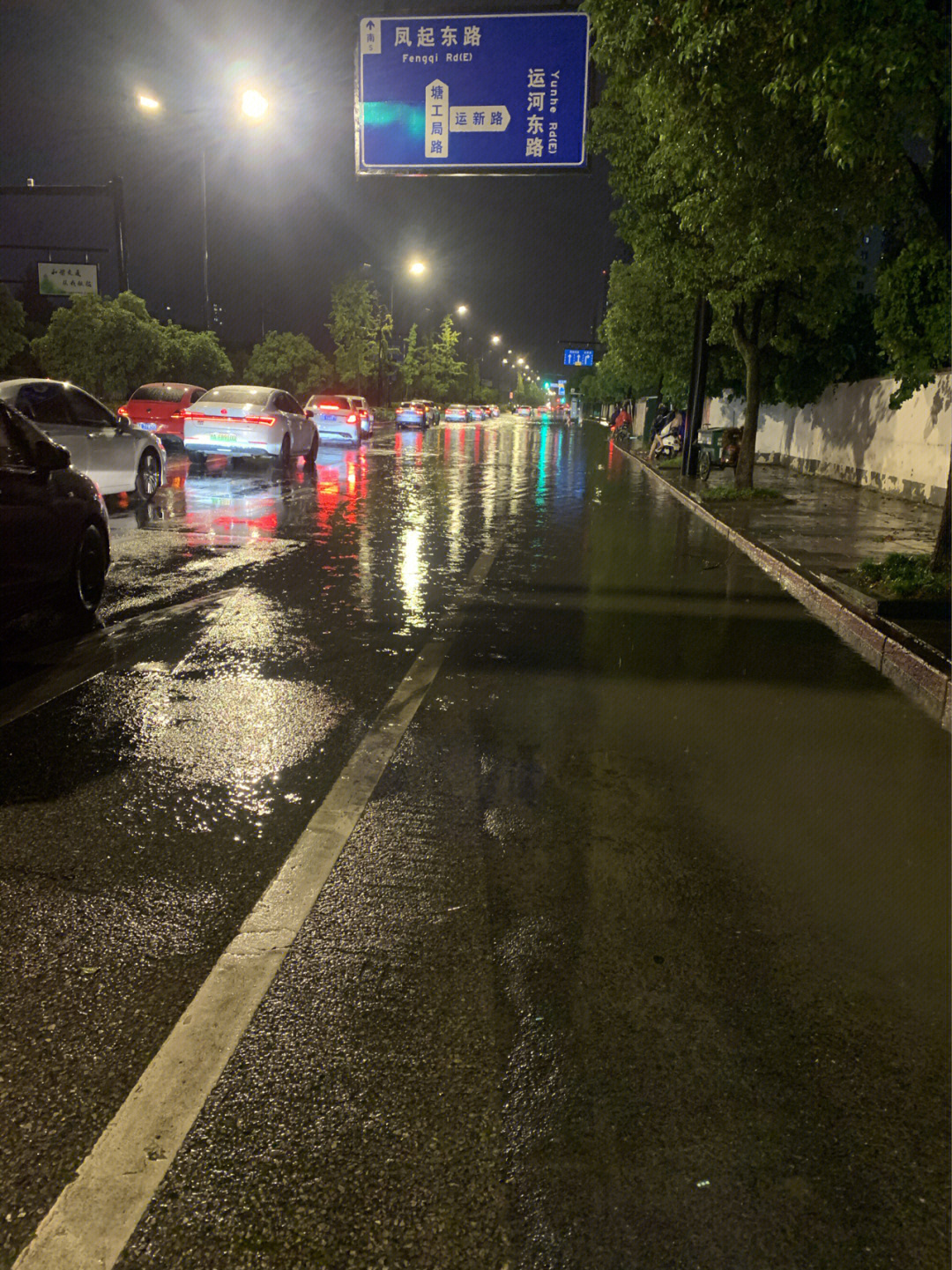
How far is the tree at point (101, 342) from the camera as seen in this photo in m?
41.6

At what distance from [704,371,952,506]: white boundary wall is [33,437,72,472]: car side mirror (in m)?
15.1

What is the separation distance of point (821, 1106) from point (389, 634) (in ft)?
18.3

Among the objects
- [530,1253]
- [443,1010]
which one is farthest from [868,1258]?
[443,1010]

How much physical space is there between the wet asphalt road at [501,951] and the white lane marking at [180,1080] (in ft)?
0.16

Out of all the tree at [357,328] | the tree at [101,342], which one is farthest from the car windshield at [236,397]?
the tree at [357,328]

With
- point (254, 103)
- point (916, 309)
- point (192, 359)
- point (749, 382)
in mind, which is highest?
point (254, 103)

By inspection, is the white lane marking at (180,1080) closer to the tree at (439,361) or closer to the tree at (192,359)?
the tree at (192,359)

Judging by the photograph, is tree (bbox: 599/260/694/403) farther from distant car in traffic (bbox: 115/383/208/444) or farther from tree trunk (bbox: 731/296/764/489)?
distant car in traffic (bbox: 115/383/208/444)

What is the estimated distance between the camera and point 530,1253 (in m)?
2.10

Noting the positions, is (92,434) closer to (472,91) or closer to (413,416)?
(472,91)

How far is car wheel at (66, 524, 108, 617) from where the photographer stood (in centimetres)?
771

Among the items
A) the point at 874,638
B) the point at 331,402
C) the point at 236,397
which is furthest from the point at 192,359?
the point at 874,638

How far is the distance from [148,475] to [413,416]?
4443 cm

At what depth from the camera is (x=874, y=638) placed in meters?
7.87
